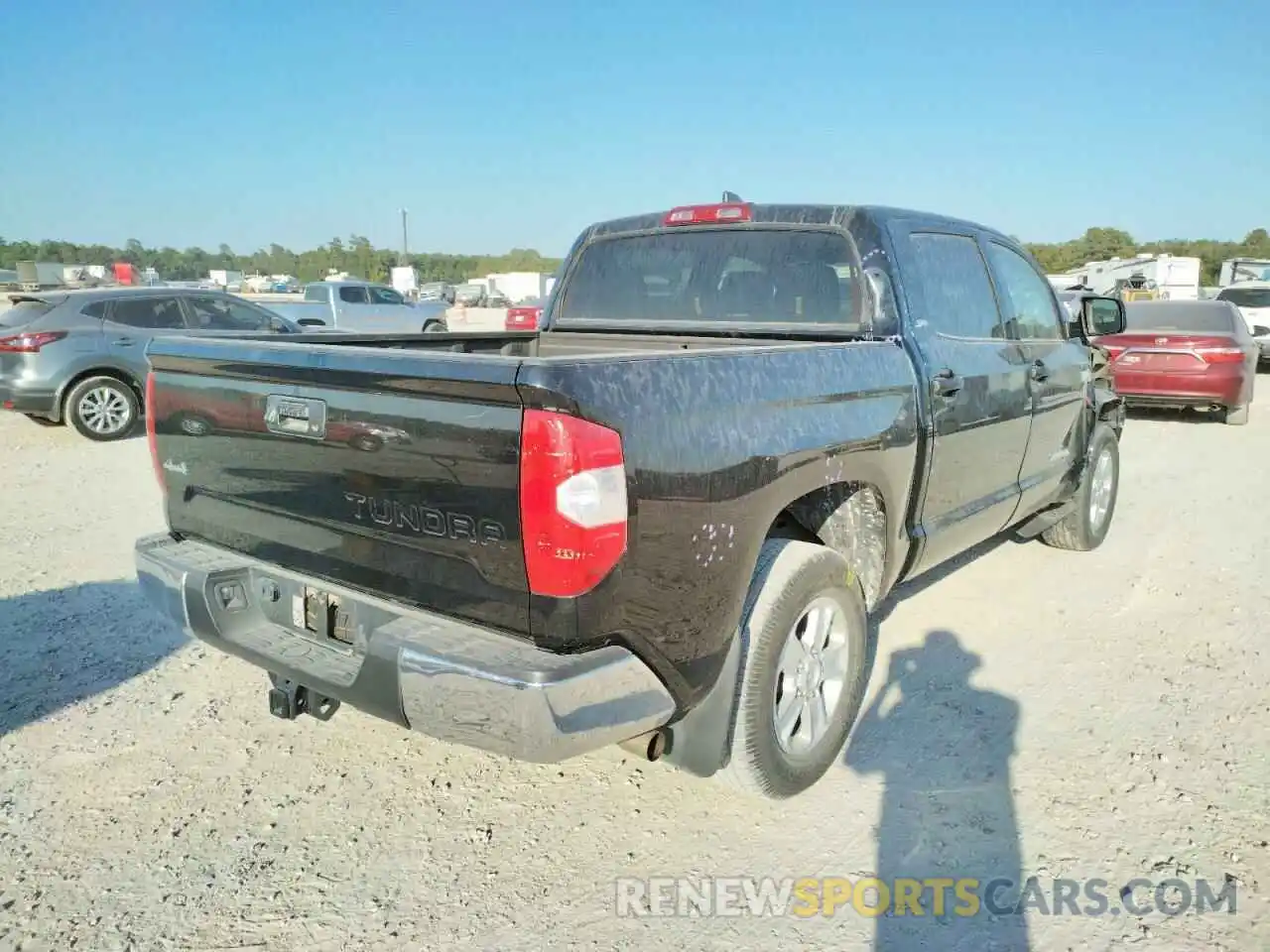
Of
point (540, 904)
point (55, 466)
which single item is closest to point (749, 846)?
point (540, 904)

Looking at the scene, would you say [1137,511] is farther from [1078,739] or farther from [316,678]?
[316,678]

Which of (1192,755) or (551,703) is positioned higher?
(551,703)

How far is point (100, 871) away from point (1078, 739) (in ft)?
10.9

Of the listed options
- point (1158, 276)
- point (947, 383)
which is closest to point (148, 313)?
point (947, 383)

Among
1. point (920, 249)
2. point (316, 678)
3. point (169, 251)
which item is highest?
point (169, 251)

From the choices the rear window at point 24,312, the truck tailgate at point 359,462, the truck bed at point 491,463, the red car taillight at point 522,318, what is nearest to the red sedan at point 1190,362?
the truck bed at point 491,463

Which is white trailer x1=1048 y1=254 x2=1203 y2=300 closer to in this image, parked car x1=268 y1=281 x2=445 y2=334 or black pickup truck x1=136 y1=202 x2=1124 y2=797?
parked car x1=268 y1=281 x2=445 y2=334

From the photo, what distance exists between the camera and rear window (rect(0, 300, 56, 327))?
30.1 ft

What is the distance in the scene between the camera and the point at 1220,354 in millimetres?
10289

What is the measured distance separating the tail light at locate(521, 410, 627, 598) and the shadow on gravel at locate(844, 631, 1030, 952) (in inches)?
51.5

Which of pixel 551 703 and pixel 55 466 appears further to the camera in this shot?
pixel 55 466

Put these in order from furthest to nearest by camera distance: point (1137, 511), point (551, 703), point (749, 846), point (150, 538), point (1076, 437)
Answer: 1. point (1137, 511)
2. point (1076, 437)
3. point (150, 538)
4. point (749, 846)
5. point (551, 703)

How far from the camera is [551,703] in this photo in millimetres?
2010

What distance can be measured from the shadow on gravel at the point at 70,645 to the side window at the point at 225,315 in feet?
20.5
